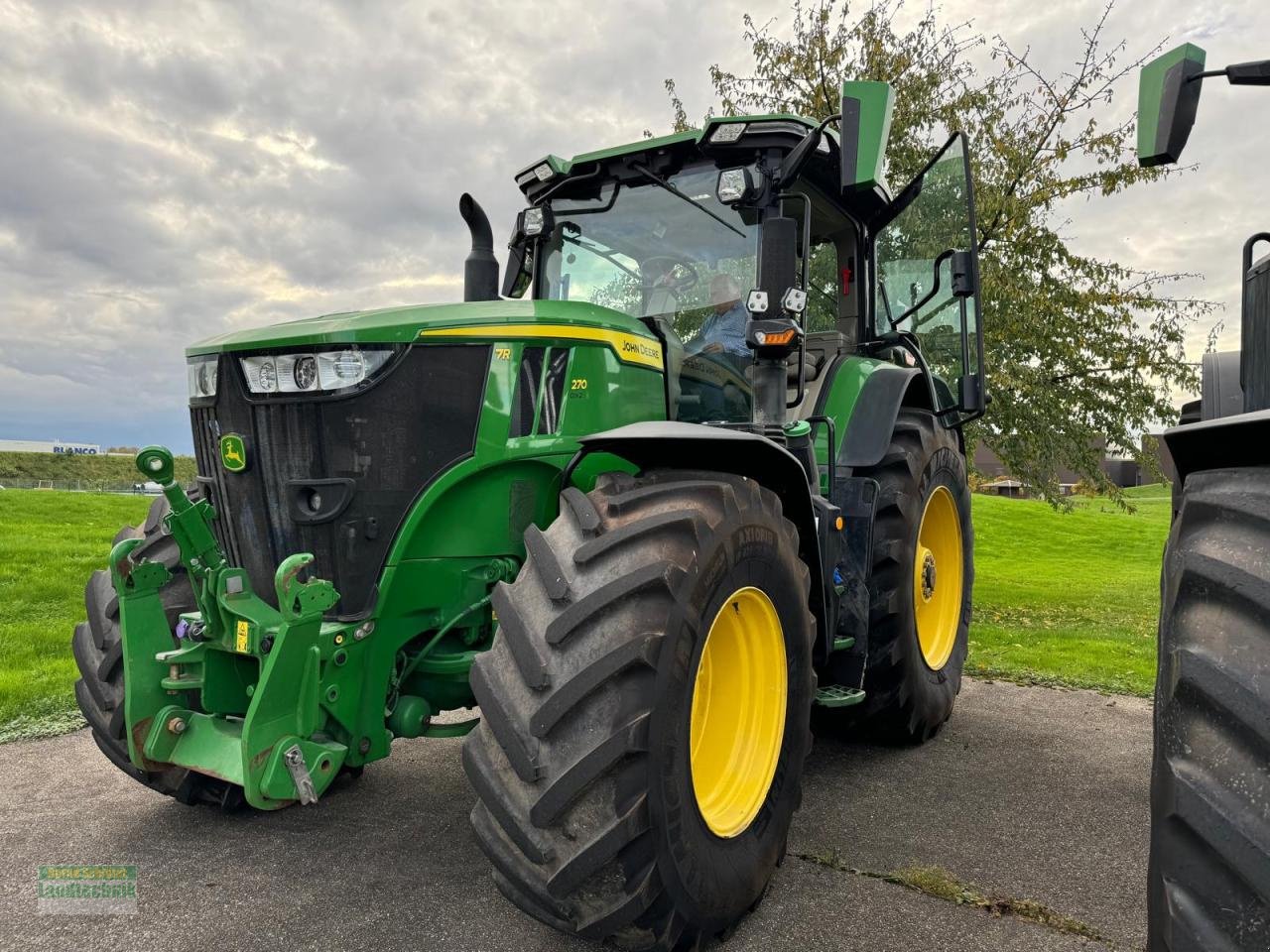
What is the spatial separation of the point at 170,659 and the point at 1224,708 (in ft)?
9.45

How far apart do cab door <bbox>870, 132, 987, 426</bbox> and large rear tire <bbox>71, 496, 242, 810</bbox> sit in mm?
3683

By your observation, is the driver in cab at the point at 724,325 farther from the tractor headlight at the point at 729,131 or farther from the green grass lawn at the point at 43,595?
the green grass lawn at the point at 43,595

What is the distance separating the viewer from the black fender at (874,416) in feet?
13.4

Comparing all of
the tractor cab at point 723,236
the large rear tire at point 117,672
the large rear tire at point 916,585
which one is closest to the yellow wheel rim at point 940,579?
the large rear tire at point 916,585

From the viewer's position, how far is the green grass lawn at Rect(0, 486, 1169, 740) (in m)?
5.72

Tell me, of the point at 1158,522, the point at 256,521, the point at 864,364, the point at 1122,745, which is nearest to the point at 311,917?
the point at 256,521

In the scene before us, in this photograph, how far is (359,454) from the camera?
2.77m

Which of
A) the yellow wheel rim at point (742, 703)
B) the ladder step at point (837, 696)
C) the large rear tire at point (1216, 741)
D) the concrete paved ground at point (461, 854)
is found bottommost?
the concrete paved ground at point (461, 854)

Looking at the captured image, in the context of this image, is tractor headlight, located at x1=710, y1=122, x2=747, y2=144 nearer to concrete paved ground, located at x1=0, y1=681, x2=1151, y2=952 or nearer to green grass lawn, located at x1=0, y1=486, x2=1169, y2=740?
concrete paved ground, located at x1=0, y1=681, x2=1151, y2=952

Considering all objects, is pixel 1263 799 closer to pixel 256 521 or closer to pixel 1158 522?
pixel 256 521

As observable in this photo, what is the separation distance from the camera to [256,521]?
2.91 meters

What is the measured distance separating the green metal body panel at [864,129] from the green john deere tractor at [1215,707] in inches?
56.2

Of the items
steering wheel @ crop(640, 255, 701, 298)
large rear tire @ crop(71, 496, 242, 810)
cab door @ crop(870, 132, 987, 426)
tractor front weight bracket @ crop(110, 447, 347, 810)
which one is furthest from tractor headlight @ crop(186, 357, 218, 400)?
cab door @ crop(870, 132, 987, 426)

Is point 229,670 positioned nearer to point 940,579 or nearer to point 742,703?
point 742,703
